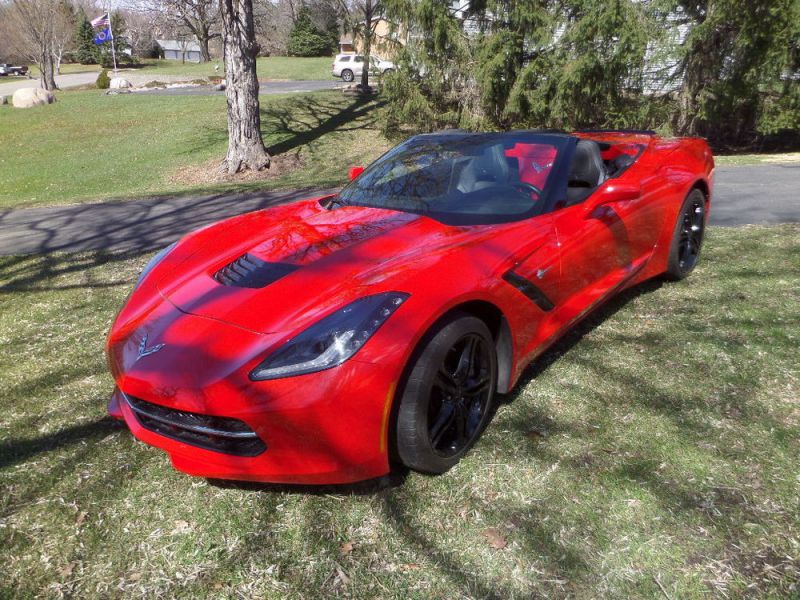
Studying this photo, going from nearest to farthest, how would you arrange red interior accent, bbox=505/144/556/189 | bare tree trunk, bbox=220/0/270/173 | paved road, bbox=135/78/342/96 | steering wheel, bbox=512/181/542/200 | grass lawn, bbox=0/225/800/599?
1. grass lawn, bbox=0/225/800/599
2. steering wheel, bbox=512/181/542/200
3. red interior accent, bbox=505/144/556/189
4. bare tree trunk, bbox=220/0/270/173
5. paved road, bbox=135/78/342/96

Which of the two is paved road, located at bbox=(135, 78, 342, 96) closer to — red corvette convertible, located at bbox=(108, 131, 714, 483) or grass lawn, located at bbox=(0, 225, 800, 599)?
red corvette convertible, located at bbox=(108, 131, 714, 483)

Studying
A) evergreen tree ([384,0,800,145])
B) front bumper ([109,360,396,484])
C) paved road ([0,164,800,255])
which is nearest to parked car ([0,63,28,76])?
evergreen tree ([384,0,800,145])

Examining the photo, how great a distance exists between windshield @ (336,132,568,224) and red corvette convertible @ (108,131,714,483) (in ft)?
0.04

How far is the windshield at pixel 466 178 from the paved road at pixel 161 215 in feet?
11.8

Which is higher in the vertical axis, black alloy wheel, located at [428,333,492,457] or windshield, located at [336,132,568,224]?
windshield, located at [336,132,568,224]

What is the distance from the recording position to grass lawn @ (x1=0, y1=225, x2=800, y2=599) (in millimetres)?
2076

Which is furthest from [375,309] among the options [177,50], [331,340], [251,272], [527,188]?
[177,50]

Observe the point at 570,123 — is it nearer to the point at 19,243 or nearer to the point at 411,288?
the point at 19,243

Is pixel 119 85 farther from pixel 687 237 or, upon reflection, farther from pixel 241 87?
pixel 687 237

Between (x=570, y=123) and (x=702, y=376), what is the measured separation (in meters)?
12.6

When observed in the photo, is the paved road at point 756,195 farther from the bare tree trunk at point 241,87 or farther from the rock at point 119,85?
the rock at point 119,85

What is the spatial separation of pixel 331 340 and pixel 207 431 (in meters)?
0.56

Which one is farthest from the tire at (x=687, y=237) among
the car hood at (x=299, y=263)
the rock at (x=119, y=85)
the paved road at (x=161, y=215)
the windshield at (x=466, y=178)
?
the rock at (x=119, y=85)

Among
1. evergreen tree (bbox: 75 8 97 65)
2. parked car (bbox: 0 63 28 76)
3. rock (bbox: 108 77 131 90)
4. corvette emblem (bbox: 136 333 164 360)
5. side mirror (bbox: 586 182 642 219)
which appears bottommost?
corvette emblem (bbox: 136 333 164 360)
